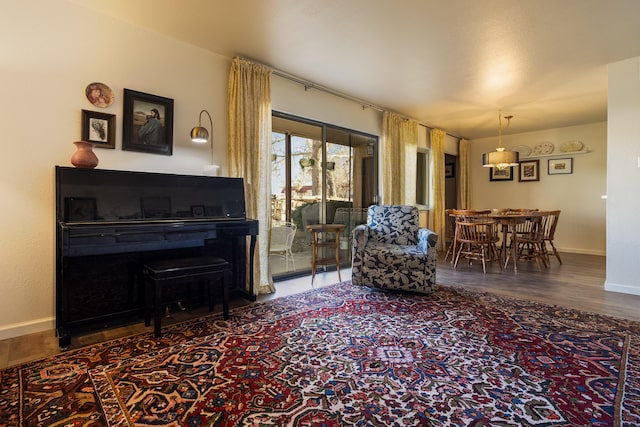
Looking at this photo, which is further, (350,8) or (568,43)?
(568,43)

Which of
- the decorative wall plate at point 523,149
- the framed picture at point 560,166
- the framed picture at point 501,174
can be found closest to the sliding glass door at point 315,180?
the framed picture at point 501,174

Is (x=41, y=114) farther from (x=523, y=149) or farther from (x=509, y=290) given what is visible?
(x=523, y=149)

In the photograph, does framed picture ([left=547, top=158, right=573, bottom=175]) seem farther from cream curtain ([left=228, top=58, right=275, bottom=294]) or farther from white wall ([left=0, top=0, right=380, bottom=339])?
white wall ([left=0, top=0, right=380, bottom=339])

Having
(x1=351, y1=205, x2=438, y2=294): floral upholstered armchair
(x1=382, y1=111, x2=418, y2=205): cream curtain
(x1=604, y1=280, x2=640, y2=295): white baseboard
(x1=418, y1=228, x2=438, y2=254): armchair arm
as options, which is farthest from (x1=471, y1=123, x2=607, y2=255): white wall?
(x1=418, y1=228, x2=438, y2=254): armchair arm

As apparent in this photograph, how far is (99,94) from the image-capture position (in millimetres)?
2510

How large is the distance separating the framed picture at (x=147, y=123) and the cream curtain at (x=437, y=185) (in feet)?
15.8

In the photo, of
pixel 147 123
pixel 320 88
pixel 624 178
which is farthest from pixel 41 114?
pixel 624 178

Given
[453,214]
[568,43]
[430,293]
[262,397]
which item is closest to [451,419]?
[262,397]

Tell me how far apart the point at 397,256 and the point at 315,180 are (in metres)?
1.66

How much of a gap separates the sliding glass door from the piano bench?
1.37 m

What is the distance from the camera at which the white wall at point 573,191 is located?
19.2ft

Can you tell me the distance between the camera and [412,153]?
5.60 meters

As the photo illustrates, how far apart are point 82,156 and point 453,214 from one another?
4.69m

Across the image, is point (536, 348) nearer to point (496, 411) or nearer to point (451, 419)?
point (496, 411)
